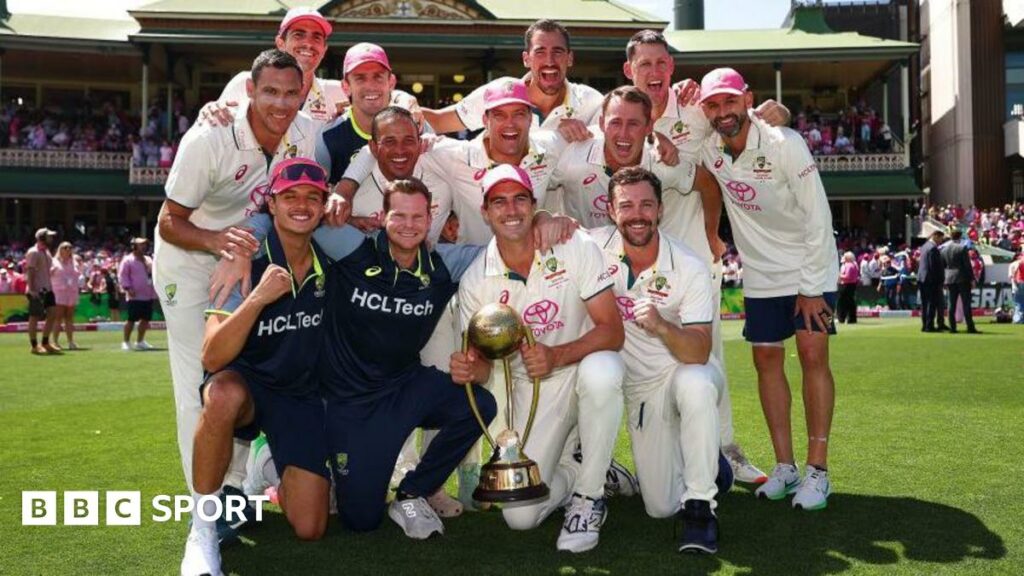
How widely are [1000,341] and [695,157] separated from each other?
13121mm

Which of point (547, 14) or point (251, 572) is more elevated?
point (547, 14)

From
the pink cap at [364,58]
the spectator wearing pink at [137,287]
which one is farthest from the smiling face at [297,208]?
the spectator wearing pink at [137,287]

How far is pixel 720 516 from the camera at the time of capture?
5.43m

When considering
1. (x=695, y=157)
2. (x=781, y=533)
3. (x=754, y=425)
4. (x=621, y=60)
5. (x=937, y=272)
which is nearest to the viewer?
(x=781, y=533)

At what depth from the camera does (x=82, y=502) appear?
5.80 metres

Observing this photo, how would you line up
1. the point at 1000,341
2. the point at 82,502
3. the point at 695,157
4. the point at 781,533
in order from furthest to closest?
the point at 1000,341, the point at 695,157, the point at 82,502, the point at 781,533

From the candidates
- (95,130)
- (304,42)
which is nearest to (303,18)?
(304,42)

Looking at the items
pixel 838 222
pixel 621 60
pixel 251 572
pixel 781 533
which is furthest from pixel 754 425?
pixel 838 222

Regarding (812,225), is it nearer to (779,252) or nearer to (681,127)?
(779,252)

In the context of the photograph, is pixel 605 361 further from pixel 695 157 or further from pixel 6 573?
pixel 6 573

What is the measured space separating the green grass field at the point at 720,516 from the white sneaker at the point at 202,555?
18cm

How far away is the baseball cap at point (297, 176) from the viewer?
16.0 ft

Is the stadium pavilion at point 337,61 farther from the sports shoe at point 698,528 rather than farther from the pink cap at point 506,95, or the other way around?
the sports shoe at point 698,528

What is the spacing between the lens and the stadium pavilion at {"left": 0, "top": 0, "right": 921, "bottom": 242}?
110 feet
